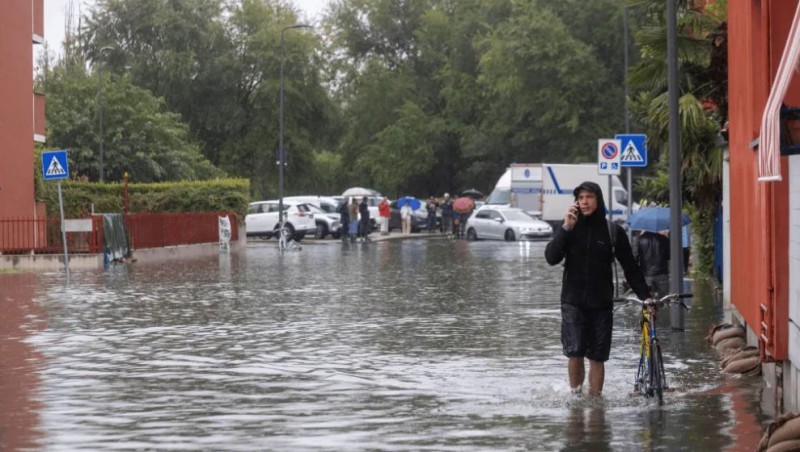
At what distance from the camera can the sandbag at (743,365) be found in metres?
13.5

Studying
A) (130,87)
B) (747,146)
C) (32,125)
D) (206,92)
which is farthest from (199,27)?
(747,146)

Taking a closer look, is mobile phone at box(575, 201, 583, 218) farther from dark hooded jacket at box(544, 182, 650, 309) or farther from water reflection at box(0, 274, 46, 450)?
water reflection at box(0, 274, 46, 450)

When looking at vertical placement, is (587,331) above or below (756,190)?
below

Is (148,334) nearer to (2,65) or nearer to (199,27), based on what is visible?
(2,65)

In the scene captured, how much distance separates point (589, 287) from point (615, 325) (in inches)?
318

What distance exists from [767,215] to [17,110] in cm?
3229

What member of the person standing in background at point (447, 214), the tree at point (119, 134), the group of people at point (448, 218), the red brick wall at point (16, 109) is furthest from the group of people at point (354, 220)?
the red brick wall at point (16, 109)

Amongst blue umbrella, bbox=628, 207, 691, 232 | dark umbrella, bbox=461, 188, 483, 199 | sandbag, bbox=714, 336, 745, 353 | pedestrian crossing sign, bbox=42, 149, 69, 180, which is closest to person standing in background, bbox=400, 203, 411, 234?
dark umbrella, bbox=461, 188, 483, 199

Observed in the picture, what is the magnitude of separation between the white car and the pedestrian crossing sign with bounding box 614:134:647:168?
110 ft

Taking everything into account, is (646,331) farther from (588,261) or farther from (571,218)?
(571,218)

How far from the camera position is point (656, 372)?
11.4m

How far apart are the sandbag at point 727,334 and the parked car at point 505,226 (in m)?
41.4

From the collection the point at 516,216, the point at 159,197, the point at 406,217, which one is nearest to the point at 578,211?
the point at 159,197

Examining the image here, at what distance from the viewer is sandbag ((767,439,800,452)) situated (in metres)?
8.36
